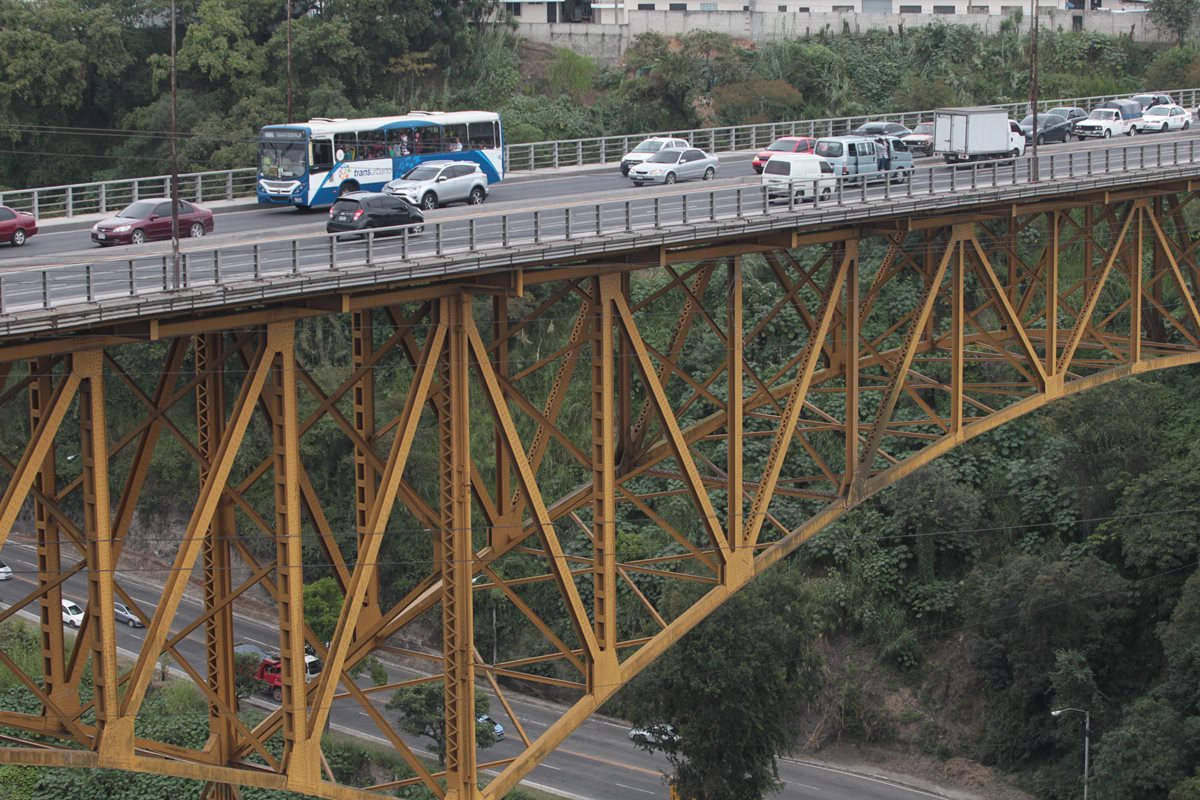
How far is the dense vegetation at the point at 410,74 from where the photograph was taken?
6669 cm

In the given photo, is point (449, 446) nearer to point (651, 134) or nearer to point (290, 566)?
point (290, 566)

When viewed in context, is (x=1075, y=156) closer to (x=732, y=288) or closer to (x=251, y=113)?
(x=732, y=288)

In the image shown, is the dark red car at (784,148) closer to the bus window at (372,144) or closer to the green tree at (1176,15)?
the bus window at (372,144)

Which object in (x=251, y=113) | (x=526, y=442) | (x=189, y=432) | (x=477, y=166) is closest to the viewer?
(x=477, y=166)

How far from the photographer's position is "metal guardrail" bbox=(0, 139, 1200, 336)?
21188mm

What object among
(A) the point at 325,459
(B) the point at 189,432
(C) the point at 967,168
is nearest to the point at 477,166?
(C) the point at 967,168

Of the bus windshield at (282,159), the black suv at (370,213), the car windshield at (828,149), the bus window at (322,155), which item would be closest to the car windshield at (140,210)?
the black suv at (370,213)

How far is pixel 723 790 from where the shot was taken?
133 ft

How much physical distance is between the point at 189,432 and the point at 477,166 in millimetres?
22511

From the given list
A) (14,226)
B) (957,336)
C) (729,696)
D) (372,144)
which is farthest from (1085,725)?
(14,226)

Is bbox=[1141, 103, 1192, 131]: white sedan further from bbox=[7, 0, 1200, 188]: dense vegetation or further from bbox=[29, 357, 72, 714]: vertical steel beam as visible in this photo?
bbox=[29, 357, 72, 714]: vertical steel beam

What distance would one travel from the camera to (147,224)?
32125mm

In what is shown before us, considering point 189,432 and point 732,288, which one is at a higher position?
point 732,288

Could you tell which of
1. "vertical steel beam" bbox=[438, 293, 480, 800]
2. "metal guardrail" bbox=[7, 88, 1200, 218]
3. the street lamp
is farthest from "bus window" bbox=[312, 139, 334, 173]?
the street lamp
